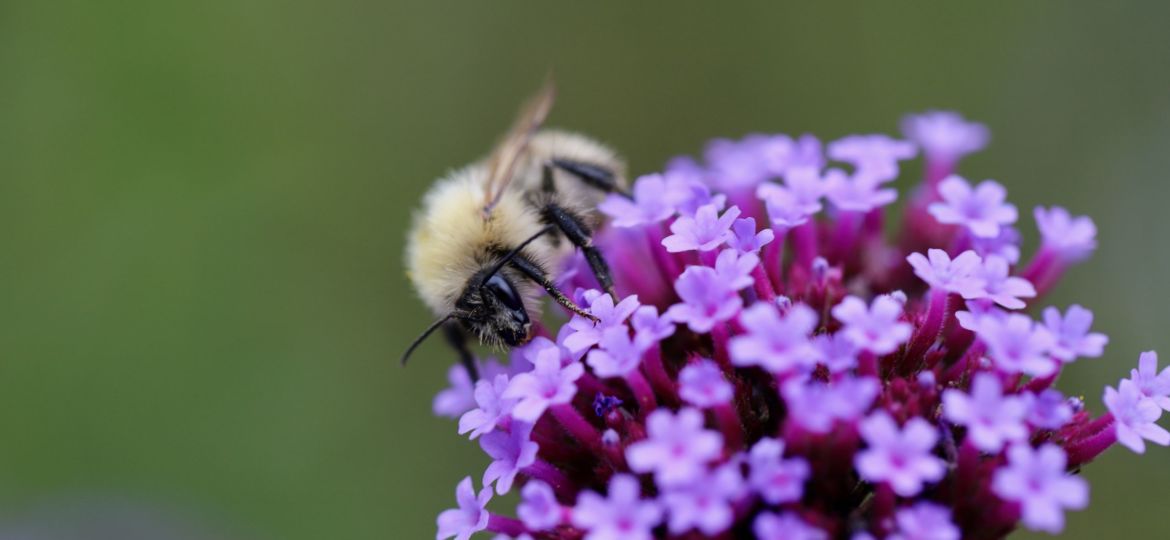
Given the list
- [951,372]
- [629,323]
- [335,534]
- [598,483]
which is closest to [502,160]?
[629,323]

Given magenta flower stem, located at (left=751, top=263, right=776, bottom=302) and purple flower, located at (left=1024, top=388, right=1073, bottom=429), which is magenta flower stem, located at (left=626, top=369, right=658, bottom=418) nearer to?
magenta flower stem, located at (left=751, top=263, right=776, bottom=302)

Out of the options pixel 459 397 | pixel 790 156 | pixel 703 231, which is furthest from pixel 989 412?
pixel 459 397

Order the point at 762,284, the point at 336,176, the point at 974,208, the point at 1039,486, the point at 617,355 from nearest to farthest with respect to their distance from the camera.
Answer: the point at 1039,486
the point at 617,355
the point at 762,284
the point at 974,208
the point at 336,176

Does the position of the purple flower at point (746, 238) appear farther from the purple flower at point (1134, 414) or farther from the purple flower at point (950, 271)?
the purple flower at point (1134, 414)

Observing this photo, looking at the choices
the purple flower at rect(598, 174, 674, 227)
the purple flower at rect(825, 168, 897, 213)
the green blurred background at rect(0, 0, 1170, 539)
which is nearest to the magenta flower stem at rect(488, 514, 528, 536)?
the purple flower at rect(598, 174, 674, 227)

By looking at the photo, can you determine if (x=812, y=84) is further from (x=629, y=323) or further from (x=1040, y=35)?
(x=629, y=323)

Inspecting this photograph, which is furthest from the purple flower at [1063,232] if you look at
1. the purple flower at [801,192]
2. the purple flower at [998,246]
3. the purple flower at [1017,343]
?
the purple flower at [1017,343]

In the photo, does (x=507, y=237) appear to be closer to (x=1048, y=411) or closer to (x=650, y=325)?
(x=650, y=325)
